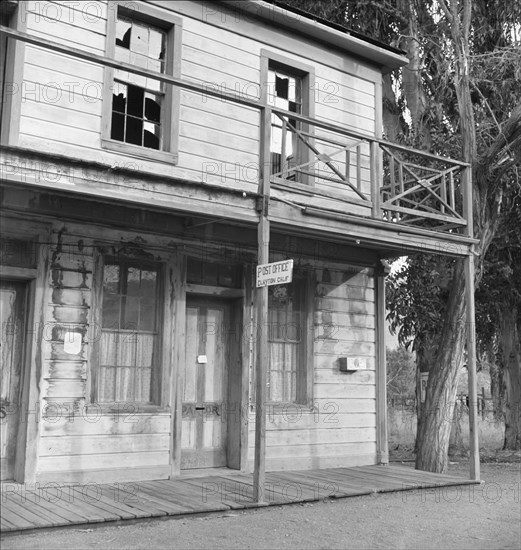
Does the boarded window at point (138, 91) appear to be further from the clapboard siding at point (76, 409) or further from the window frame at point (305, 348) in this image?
the window frame at point (305, 348)

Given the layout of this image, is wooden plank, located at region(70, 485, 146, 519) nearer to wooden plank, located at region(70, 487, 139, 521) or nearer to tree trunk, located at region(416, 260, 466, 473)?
wooden plank, located at region(70, 487, 139, 521)

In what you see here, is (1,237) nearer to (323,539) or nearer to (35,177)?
(35,177)

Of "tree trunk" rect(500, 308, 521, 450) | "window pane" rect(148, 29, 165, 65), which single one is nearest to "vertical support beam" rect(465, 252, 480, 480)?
"window pane" rect(148, 29, 165, 65)

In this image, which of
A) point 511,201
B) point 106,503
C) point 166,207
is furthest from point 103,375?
point 511,201

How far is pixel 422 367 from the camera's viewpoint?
15750mm

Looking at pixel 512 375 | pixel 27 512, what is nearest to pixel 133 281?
pixel 27 512

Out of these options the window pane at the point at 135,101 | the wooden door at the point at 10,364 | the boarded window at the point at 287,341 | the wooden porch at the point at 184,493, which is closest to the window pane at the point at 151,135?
the window pane at the point at 135,101

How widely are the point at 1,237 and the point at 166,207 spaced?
6.48ft

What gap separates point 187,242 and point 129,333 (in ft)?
4.33

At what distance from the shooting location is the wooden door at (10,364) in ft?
25.1

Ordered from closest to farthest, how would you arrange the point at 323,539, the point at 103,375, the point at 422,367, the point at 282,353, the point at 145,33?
the point at 323,539
the point at 103,375
the point at 145,33
the point at 282,353
the point at 422,367

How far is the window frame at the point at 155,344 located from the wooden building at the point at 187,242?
0.08 ft

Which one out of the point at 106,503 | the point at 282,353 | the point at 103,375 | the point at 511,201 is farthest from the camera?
the point at 511,201

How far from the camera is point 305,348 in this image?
9.94 m
